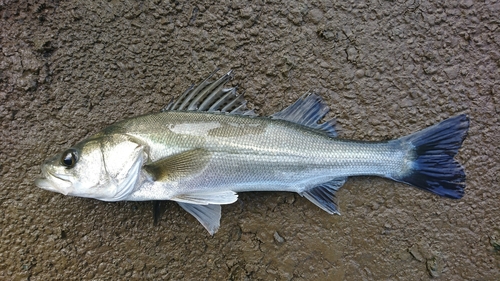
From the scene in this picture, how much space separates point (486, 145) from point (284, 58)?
154 cm

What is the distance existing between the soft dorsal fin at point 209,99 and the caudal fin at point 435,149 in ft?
3.62

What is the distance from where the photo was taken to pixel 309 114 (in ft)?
7.00

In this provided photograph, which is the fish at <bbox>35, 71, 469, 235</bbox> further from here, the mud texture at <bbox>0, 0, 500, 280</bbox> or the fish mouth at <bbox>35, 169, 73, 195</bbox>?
the mud texture at <bbox>0, 0, 500, 280</bbox>

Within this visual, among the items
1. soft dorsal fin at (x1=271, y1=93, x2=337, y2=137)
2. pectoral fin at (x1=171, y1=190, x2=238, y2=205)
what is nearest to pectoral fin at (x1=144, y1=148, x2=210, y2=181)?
pectoral fin at (x1=171, y1=190, x2=238, y2=205)

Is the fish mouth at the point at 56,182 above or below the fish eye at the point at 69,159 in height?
below

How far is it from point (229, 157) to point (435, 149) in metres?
1.34

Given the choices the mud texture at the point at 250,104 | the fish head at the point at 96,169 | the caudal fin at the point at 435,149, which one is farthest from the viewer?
the mud texture at the point at 250,104

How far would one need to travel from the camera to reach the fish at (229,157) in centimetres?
193

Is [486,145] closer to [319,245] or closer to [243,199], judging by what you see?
[319,245]

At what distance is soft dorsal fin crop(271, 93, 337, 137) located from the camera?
2117mm

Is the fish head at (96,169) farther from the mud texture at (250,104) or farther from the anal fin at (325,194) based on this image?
the anal fin at (325,194)

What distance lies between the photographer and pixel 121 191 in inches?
76.7

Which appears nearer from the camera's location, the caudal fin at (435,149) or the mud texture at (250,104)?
the caudal fin at (435,149)

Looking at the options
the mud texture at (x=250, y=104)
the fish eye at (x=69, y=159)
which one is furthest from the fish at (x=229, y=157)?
the mud texture at (x=250, y=104)
